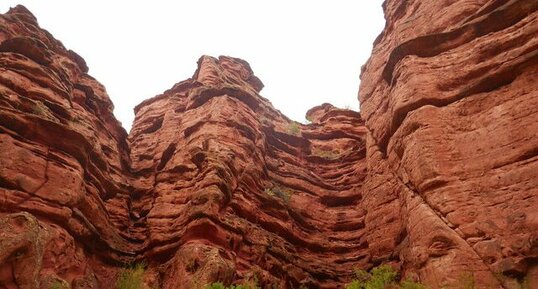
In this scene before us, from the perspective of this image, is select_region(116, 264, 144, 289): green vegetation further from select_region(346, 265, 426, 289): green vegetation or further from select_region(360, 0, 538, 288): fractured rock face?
select_region(360, 0, 538, 288): fractured rock face

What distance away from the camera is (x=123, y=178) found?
21.0 meters

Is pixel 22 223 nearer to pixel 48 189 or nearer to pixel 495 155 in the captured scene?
pixel 48 189

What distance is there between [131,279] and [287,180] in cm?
1025

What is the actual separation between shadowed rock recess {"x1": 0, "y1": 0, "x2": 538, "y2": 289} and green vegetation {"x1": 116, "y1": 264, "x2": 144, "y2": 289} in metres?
0.41

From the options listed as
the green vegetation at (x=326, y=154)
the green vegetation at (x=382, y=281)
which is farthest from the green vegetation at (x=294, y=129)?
the green vegetation at (x=382, y=281)

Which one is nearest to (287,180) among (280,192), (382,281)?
(280,192)

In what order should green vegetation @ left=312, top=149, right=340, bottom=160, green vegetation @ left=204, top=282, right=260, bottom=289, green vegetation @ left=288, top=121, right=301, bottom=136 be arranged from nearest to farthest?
green vegetation @ left=204, top=282, right=260, bottom=289 < green vegetation @ left=312, top=149, right=340, bottom=160 < green vegetation @ left=288, top=121, right=301, bottom=136

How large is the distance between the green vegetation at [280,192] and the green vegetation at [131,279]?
22.4 ft

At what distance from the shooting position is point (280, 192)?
21.2 meters

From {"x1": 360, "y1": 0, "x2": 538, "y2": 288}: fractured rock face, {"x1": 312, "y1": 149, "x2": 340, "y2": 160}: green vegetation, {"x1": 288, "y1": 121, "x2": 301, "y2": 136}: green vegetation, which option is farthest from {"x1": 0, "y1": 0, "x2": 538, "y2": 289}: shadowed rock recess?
{"x1": 288, "y1": 121, "x2": 301, "y2": 136}: green vegetation

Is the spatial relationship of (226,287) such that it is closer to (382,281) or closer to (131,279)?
(131,279)

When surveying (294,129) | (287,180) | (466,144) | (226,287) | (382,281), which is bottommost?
(226,287)

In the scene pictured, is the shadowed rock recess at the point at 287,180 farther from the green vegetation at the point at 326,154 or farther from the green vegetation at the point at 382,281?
the green vegetation at the point at 326,154

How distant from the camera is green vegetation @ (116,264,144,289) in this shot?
583 inches
